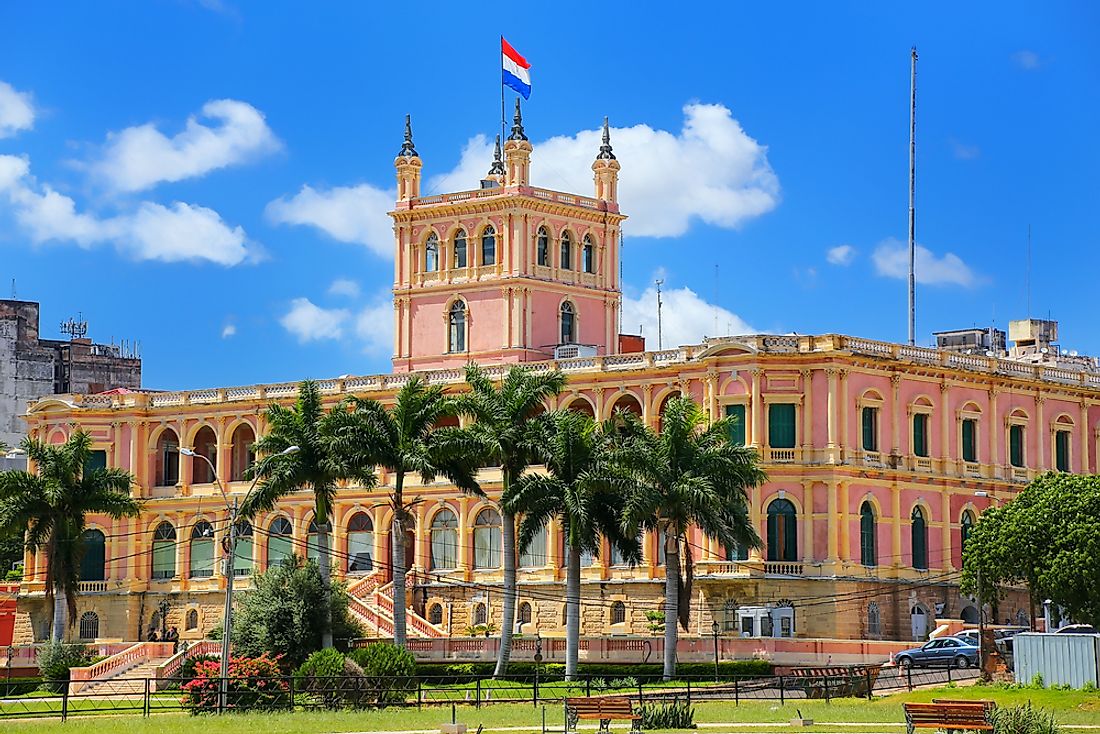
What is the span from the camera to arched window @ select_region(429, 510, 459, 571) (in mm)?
94188

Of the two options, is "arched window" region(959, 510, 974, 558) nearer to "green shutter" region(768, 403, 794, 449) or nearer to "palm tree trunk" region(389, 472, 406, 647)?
"green shutter" region(768, 403, 794, 449)

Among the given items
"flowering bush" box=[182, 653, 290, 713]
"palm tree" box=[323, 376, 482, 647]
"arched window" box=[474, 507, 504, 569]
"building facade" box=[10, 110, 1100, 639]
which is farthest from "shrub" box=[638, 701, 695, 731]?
"arched window" box=[474, 507, 504, 569]

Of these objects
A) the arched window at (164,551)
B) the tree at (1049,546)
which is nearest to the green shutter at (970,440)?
the tree at (1049,546)

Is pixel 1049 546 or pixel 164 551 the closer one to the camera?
pixel 1049 546

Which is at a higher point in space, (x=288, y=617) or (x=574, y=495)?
(x=574, y=495)

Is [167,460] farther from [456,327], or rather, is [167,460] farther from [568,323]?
[568,323]

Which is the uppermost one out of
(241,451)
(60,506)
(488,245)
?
(488,245)

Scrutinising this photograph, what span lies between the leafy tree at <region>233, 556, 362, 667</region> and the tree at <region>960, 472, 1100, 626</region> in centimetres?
2302

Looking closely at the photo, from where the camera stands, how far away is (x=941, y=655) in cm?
7369

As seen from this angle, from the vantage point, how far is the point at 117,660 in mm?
81562

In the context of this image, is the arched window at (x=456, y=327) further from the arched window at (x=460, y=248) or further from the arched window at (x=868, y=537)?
the arched window at (x=868, y=537)

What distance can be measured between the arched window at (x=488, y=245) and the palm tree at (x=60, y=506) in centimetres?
1955

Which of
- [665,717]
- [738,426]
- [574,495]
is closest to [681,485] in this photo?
[574,495]

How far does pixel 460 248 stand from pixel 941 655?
35.9 metres
